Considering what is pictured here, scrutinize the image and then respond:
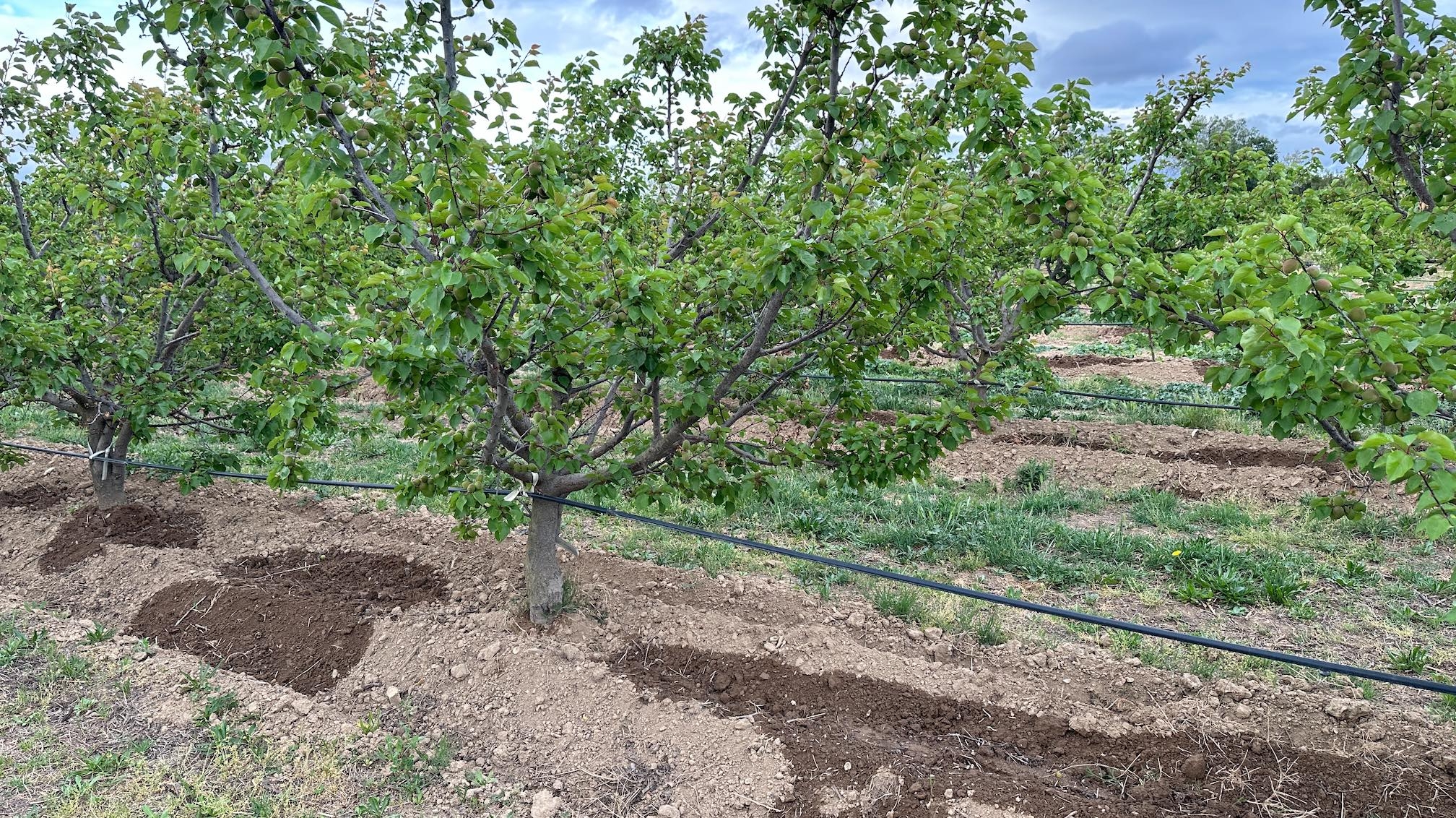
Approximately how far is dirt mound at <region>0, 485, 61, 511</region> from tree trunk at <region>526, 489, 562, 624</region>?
4.57m

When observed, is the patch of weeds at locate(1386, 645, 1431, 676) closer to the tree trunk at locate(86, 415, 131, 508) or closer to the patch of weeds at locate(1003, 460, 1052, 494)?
the patch of weeds at locate(1003, 460, 1052, 494)

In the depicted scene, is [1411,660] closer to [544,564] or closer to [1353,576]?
[1353,576]

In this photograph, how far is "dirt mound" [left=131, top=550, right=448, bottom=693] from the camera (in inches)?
161

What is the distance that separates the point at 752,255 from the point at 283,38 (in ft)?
5.50

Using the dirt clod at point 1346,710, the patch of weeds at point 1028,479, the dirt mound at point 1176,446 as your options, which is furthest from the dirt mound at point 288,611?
the dirt mound at point 1176,446

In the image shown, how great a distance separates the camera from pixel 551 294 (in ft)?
9.37

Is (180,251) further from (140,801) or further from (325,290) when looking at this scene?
(140,801)

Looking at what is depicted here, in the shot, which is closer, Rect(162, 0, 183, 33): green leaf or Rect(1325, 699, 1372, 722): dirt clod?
Rect(162, 0, 183, 33): green leaf

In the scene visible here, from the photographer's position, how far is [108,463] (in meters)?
5.71

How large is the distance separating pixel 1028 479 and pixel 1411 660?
319 cm

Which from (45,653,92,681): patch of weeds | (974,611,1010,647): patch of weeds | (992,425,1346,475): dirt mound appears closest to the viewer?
(45,653,92,681): patch of weeds

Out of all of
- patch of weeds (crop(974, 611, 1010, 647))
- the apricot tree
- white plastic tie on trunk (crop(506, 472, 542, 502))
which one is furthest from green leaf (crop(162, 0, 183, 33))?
patch of weeds (crop(974, 611, 1010, 647))

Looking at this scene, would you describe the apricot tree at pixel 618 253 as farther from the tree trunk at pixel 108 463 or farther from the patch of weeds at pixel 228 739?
the tree trunk at pixel 108 463

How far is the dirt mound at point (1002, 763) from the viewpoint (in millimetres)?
3057
